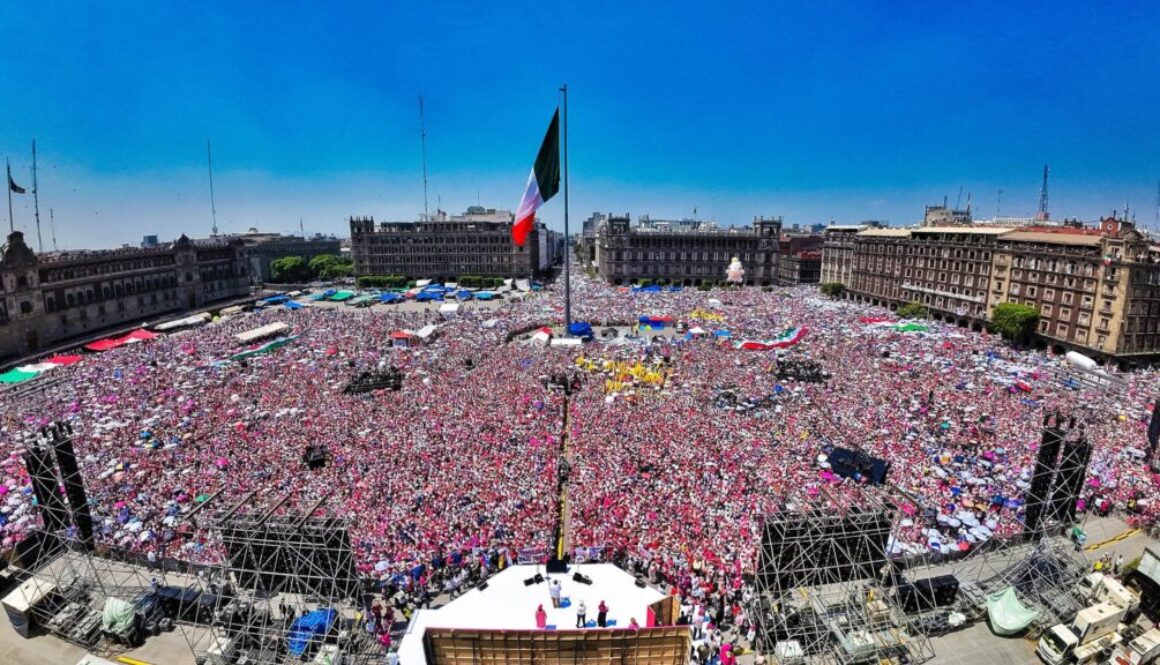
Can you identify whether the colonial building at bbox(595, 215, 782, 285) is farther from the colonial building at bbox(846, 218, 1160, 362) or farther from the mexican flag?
the mexican flag

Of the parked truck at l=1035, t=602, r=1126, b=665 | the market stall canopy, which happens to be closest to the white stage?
the market stall canopy

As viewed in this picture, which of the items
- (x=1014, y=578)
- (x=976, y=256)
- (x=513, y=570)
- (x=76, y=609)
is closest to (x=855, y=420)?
(x=1014, y=578)

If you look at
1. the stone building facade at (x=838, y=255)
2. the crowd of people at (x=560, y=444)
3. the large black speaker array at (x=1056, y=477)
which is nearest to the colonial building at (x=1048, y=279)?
the crowd of people at (x=560, y=444)

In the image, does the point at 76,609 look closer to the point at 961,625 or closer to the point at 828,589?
the point at 828,589

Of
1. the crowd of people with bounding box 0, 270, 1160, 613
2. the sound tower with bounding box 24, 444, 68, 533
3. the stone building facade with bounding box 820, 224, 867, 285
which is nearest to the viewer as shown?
the sound tower with bounding box 24, 444, 68, 533

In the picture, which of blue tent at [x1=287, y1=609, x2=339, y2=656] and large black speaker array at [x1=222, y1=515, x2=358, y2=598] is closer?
blue tent at [x1=287, y1=609, x2=339, y2=656]

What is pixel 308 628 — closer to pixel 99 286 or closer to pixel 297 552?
pixel 297 552

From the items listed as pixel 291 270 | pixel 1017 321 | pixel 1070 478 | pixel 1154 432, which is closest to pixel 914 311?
pixel 1017 321
